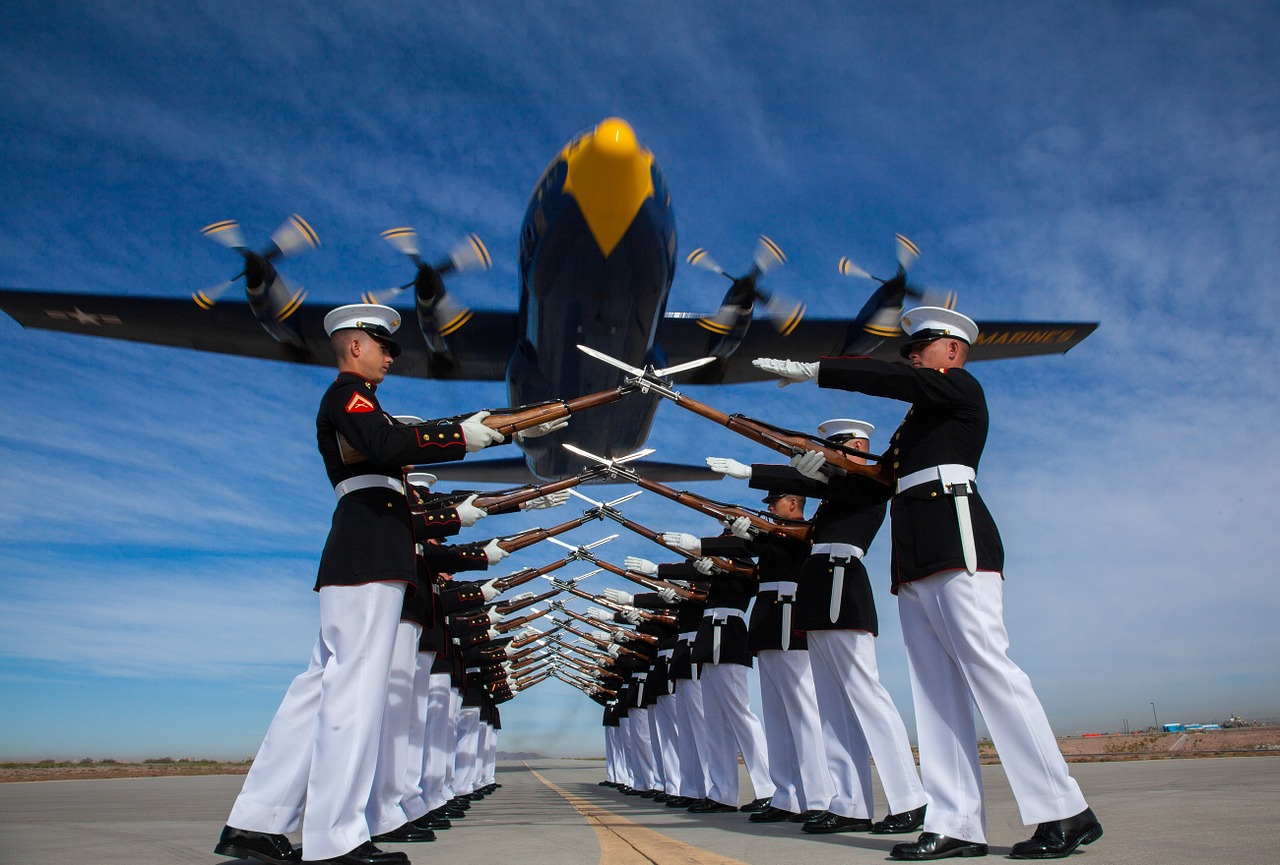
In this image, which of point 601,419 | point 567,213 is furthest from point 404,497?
point 601,419

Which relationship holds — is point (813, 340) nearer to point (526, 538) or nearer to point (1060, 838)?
point (526, 538)

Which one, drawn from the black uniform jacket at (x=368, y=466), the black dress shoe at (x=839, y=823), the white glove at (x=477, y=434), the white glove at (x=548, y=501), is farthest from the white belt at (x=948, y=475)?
the white glove at (x=548, y=501)

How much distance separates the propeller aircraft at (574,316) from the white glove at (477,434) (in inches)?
291

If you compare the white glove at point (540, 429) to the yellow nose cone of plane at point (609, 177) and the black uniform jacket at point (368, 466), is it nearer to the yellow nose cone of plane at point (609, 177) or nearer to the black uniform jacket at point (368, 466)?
the black uniform jacket at point (368, 466)

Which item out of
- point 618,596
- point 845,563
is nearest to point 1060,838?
point 845,563

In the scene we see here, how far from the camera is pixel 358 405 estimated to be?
14.7 feet

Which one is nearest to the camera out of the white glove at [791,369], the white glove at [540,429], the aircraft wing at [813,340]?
the white glove at [791,369]

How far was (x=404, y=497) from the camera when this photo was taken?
4.82 meters

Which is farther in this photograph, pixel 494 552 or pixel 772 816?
pixel 494 552

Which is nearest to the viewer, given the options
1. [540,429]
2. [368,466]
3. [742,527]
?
[368,466]

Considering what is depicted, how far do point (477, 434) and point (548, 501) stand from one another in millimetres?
4595

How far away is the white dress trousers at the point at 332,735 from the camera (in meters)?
3.96

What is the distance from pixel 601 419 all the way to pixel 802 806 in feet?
27.7

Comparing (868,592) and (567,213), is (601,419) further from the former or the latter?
(868,592)
